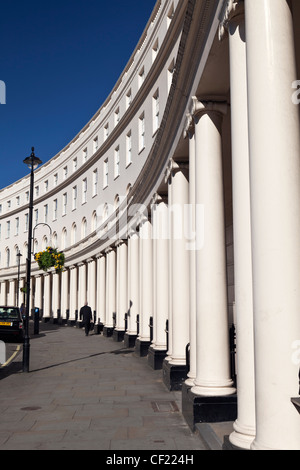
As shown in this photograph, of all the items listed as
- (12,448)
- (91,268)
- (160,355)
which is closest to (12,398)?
(12,448)

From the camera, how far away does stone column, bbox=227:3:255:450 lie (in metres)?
5.61

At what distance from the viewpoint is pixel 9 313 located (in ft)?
88.3

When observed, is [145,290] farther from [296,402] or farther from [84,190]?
[84,190]

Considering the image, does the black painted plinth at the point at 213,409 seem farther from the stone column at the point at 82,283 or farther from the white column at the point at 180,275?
the stone column at the point at 82,283

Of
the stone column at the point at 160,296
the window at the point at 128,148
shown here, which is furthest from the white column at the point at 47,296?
the stone column at the point at 160,296

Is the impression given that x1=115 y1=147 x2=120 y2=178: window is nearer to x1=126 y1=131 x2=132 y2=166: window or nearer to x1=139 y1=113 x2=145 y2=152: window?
x1=126 y1=131 x2=132 y2=166: window

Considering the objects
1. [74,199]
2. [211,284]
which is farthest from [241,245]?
[74,199]

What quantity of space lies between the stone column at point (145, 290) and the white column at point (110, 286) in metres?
10.7

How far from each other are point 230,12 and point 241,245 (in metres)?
3.10

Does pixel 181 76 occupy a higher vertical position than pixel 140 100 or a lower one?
lower

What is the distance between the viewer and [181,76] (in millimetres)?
10672

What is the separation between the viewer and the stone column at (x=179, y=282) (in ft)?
38.5

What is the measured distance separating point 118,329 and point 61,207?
2362 cm

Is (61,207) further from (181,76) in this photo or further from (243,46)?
(243,46)
